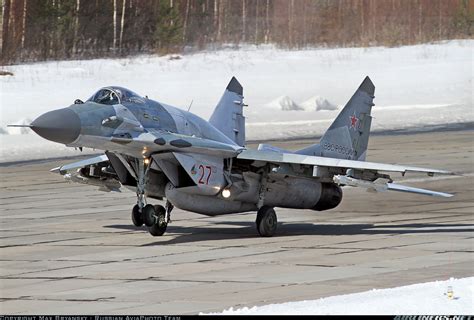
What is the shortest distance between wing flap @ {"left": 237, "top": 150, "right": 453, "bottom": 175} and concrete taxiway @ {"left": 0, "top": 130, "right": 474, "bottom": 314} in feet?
4.21

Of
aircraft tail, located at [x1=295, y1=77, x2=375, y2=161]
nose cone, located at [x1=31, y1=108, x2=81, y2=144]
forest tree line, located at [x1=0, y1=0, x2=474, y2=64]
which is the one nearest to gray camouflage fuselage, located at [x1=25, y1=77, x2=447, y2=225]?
nose cone, located at [x1=31, y1=108, x2=81, y2=144]

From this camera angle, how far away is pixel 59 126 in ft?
62.5

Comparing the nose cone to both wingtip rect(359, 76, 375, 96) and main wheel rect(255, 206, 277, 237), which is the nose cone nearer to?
main wheel rect(255, 206, 277, 237)

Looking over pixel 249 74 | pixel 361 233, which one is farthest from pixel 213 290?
pixel 249 74

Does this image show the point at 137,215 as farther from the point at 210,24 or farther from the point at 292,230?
the point at 210,24

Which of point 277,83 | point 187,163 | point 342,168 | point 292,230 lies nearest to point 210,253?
point 187,163

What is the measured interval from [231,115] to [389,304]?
1100 cm

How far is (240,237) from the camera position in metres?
22.1

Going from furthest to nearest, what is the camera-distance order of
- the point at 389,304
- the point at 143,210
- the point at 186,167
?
the point at 143,210 < the point at 186,167 < the point at 389,304

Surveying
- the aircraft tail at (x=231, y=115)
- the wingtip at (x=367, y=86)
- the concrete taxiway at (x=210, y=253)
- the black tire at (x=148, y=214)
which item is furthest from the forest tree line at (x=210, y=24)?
the black tire at (x=148, y=214)

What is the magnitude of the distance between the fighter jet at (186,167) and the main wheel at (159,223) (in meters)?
0.02

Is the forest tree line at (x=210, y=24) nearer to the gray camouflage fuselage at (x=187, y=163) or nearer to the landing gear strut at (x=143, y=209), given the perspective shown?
the gray camouflage fuselage at (x=187, y=163)

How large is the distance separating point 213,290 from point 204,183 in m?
5.08

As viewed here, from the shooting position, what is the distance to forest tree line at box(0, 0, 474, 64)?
205 feet
